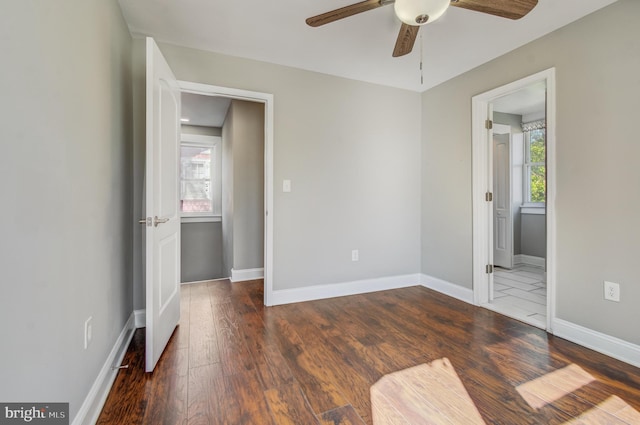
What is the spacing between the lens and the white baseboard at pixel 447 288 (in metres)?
3.05

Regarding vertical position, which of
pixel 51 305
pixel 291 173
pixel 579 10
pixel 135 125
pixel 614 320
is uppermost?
pixel 579 10

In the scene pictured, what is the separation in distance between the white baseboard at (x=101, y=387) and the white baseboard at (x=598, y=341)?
3063 mm

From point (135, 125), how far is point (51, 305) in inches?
70.7

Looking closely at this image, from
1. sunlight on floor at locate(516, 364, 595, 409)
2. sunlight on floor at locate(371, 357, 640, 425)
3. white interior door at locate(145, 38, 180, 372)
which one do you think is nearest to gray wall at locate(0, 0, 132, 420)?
white interior door at locate(145, 38, 180, 372)

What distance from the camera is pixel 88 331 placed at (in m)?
1.40

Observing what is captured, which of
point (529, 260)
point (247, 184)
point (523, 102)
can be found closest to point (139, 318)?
point (247, 184)

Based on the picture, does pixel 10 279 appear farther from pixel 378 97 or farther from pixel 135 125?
pixel 378 97

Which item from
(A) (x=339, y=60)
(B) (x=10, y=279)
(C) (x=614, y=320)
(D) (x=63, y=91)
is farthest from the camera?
(A) (x=339, y=60)

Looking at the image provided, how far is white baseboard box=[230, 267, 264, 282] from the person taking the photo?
384 centimetres

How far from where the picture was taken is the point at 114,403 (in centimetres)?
150

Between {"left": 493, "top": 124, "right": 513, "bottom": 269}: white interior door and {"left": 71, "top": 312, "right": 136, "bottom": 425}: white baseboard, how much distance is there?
505 centimetres

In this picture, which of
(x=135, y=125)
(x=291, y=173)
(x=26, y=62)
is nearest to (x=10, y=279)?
(x=26, y=62)

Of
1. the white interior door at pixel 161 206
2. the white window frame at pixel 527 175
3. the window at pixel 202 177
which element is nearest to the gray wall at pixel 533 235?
the white window frame at pixel 527 175

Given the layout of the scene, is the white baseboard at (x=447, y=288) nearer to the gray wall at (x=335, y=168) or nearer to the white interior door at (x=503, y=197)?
the gray wall at (x=335, y=168)
